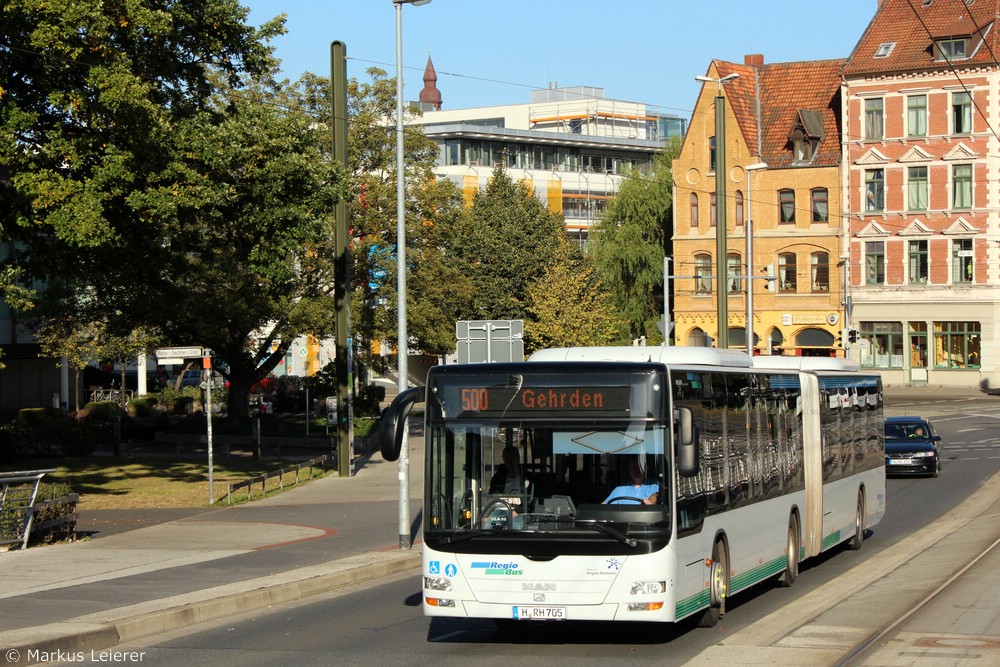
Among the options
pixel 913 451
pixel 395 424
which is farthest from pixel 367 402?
pixel 395 424

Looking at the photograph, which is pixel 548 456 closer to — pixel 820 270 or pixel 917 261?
pixel 917 261

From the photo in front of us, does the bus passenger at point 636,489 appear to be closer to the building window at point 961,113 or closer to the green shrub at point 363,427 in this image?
the green shrub at point 363,427

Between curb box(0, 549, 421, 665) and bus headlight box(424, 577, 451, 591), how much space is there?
301 centimetres

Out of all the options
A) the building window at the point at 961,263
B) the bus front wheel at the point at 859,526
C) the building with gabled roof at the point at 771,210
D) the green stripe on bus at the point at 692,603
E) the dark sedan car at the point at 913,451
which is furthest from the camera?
the building with gabled roof at the point at 771,210

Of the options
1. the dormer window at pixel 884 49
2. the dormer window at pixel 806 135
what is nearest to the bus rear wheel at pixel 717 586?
the dormer window at pixel 806 135

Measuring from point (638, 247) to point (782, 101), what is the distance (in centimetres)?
1152

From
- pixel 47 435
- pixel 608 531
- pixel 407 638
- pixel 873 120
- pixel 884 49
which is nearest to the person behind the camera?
pixel 608 531

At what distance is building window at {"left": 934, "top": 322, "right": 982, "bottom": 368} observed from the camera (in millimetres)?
66000

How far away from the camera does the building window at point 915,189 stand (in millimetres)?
67625

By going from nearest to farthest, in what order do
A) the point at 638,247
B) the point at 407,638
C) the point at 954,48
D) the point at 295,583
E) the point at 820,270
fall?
the point at 407,638 < the point at 295,583 < the point at 954,48 < the point at 820,270 < the point at 638,247

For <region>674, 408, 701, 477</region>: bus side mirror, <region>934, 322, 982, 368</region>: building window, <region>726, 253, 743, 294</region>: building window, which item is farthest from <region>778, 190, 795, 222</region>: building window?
<region>674, 408, 701, 477</region>: bus side mirror

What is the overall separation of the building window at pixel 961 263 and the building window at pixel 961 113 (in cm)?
559

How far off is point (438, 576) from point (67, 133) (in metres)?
16.0

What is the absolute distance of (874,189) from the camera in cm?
6881
